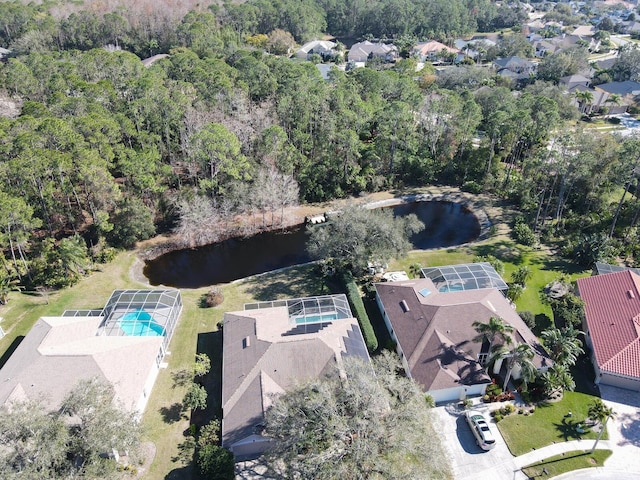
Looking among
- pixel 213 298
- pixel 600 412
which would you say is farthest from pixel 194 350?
pixel 600 412

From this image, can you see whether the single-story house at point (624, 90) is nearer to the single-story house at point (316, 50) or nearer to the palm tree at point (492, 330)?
the single-story house at point (316, 50)

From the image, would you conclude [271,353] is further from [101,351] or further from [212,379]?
[101,351]

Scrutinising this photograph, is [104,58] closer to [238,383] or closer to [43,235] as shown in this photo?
[43,235]

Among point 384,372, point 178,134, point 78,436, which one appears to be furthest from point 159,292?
point 178,134

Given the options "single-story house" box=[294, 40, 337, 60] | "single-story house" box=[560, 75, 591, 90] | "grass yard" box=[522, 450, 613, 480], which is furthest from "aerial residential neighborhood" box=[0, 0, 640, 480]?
"single-story house" box=[294, 40, 337, 60]

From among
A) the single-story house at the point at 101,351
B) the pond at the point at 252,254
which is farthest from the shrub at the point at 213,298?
the pond at the point at 252,254

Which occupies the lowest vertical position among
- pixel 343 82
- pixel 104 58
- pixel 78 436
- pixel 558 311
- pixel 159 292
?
pixel 558 311
